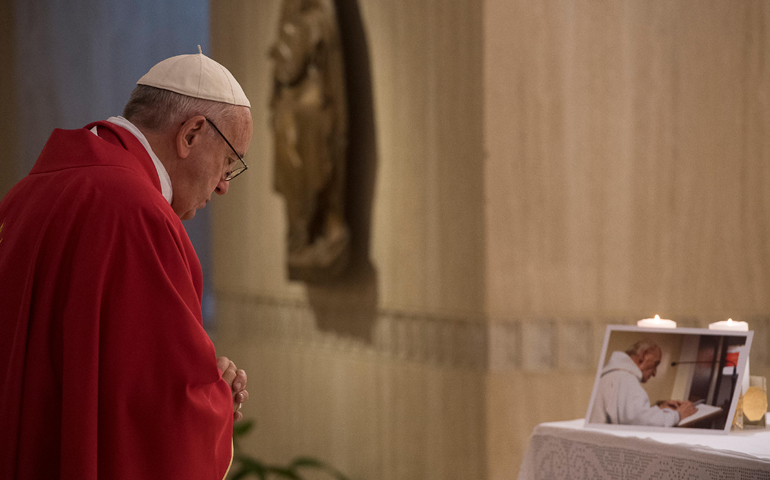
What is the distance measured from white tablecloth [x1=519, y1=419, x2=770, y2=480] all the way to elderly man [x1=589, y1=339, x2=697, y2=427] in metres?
0.06

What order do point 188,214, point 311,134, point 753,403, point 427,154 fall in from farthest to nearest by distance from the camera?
point 311,134
point 427,154
point 753,403
point 188,214

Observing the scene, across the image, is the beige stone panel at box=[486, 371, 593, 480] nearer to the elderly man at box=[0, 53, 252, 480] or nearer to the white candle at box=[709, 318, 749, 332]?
the white candle at box=[709, 318, 749, 332]

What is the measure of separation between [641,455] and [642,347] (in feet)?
1.13

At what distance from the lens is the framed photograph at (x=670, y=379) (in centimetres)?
256

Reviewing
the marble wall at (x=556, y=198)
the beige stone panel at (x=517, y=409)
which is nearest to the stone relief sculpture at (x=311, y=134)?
the marble wall at (x=556, y=198)

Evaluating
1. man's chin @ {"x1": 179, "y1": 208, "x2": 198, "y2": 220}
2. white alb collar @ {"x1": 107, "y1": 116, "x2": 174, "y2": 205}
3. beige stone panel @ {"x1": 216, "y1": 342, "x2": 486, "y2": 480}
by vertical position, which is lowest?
beige stone panel @ {"x1": 216, "y1": 342, "x2": 486, "y2": 480}

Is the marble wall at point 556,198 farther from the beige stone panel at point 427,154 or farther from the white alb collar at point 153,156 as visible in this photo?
the white alb collar at point 153,156

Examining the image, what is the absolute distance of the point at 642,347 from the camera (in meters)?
2.68

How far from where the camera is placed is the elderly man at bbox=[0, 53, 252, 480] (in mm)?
1899

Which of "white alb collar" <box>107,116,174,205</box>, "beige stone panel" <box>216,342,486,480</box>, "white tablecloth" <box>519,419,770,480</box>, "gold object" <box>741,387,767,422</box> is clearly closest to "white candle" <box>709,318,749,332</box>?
"gold object" <box>741,387,767,422</box>

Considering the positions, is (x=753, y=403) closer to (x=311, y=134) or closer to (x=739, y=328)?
(x=739, y=328)

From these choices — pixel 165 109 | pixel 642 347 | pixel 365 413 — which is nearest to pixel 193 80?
pixel 165 109

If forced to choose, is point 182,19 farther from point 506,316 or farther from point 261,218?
point 506,316

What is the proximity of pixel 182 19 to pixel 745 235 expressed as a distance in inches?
191
